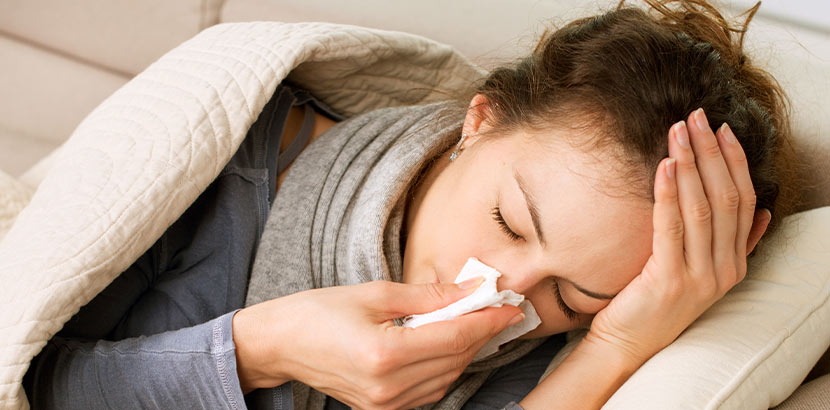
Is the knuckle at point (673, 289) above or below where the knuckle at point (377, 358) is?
above

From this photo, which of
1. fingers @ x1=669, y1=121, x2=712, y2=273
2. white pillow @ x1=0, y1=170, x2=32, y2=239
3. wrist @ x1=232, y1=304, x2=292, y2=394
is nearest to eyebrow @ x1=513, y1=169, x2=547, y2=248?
fingers @ x1=669, y1=121, x2=712, y2=273

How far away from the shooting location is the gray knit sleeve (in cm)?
105

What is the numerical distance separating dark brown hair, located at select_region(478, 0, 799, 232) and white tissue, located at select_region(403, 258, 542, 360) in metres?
0.24

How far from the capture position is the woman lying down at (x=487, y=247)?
97 cm

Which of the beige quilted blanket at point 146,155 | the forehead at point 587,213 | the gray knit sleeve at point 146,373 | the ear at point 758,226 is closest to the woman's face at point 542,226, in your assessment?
the forehead at point 587,213

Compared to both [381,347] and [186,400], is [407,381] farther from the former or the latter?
[186,400]

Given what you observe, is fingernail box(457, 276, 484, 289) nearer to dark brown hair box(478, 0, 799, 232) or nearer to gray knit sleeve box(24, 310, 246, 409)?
dark brown hair box(478, 0, 799, 232)

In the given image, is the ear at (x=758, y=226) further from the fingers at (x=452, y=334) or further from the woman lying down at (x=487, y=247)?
the fingers at (x=452, y=334)

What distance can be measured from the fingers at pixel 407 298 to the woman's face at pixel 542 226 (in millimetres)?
77

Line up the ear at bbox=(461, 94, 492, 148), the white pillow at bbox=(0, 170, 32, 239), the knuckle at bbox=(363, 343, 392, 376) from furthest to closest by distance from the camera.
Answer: the white pillow at bbox=(0, 170, 32, 239) < the ear at bbox=(461, 94, 492, 148) < the knuckle at bbox=(363, 343, 392, 376)

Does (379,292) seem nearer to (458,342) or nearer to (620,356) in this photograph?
(458,342)

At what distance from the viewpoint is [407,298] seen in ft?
3.20

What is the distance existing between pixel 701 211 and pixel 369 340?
51 cm

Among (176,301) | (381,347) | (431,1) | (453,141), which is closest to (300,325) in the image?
(381,347)
